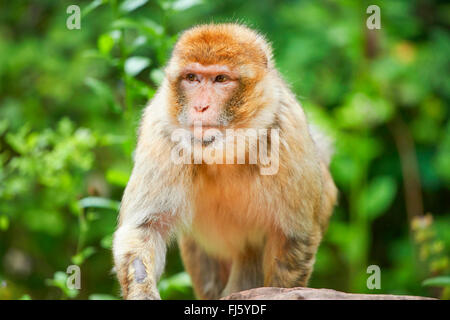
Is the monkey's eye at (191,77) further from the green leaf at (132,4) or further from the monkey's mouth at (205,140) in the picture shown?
the green leaf at (132,4)

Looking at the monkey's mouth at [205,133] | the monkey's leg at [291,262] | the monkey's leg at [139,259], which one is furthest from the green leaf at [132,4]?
the monkey's leg at [291,262]

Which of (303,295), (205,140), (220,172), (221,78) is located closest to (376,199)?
(220,172)

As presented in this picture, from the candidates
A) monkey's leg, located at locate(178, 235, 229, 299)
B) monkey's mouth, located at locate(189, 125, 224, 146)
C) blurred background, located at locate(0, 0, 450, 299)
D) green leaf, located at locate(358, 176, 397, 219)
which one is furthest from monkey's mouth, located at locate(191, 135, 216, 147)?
green leaf, located at locate(358, 176, 397, 219)

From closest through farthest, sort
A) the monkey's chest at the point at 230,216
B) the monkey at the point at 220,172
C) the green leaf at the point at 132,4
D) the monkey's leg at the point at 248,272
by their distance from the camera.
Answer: the monkey at the point at 220,172, the monkey's chest at the point at 230,216, the green leaf at the point at 132,4, the monkey's leg at the point at 248,272

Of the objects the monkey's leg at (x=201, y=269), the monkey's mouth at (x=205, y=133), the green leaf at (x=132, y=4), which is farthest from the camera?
the monkey's leg at (x=201, y=269)

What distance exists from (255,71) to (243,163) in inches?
23.1

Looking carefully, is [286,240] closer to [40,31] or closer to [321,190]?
[321,190]

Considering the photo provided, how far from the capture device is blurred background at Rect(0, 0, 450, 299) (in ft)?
22.9

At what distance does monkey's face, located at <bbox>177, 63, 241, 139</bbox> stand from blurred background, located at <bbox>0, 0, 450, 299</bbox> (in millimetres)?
2733

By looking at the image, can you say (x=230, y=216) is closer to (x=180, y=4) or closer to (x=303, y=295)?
(x=303, y=295)

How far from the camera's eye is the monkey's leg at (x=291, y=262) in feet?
14.4

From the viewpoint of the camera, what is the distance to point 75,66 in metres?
7.48

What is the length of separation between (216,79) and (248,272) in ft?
5.30
